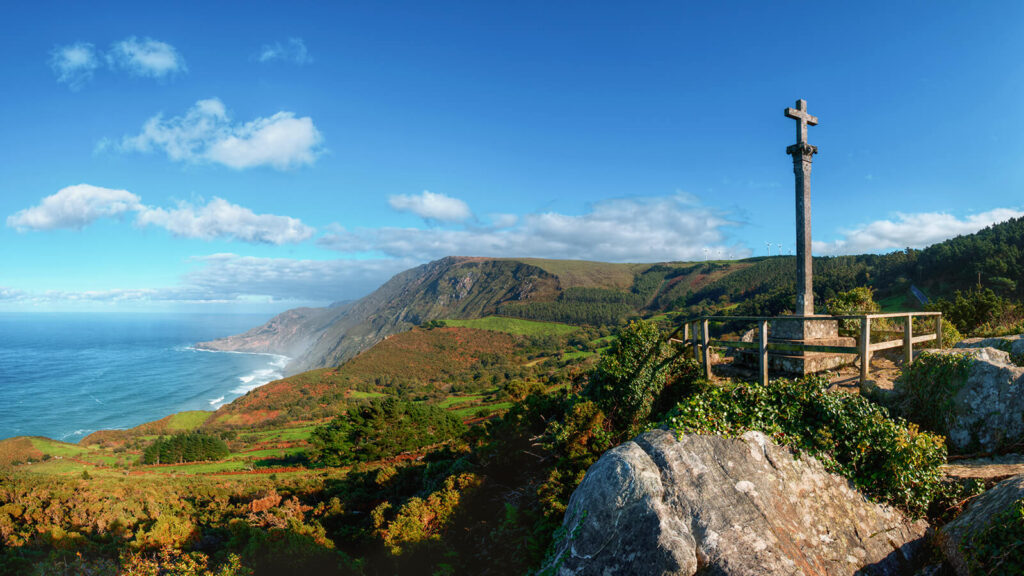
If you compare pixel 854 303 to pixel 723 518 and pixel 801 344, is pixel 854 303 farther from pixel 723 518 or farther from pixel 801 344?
pixel 723 518

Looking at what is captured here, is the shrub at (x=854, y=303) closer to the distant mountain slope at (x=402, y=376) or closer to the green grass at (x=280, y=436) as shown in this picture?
the green grass at (x=280, y=436)

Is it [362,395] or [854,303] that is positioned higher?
[854,303]

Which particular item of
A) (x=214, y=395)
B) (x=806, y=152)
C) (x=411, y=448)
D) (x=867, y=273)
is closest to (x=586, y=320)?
(x=867, y=273)

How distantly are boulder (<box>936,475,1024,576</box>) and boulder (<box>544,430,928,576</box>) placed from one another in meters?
0.50

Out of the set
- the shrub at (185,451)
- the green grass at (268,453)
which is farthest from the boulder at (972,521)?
the shrub at (185,451)

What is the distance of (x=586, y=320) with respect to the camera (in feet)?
622

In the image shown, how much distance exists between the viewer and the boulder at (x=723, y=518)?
4387 millimetres

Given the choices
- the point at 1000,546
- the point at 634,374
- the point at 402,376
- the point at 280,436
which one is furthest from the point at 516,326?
the point at 1000,546

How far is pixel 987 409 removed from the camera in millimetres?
6859

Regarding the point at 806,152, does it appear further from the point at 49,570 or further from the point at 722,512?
the point at 49,570

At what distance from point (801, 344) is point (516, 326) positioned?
505 feet

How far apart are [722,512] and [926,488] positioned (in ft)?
10.9


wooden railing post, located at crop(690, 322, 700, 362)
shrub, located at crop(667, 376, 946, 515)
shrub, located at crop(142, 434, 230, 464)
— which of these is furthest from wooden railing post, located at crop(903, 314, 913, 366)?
shrub, located at crop(142, 434, 230, 464)

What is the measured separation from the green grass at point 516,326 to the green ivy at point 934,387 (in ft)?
489
